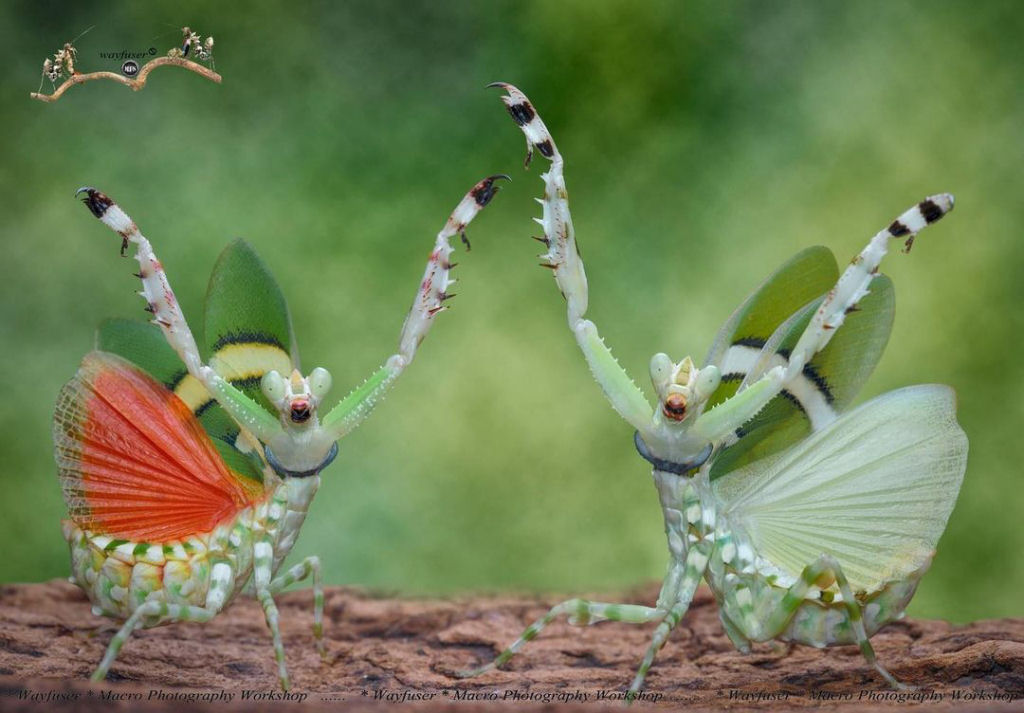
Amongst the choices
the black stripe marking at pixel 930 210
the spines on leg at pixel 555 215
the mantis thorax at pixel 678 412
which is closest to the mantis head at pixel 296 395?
the spines on leg at pixel 555 215

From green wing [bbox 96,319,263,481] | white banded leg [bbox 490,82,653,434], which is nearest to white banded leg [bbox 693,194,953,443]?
white banded leg [bbox 490,82,653,434]

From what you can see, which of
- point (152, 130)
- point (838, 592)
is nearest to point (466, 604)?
point (838, 592)

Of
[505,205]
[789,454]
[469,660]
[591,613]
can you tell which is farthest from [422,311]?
[505,205]

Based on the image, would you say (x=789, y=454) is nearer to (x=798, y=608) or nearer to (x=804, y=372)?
(x=804, y=372)

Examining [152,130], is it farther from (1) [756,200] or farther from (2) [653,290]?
(1) [756,200]

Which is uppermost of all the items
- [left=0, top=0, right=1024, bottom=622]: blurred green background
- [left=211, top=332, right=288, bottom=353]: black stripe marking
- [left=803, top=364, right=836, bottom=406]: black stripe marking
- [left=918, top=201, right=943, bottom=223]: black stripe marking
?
[left=0, top=0, right=1024, bottom=622]: blurred green background

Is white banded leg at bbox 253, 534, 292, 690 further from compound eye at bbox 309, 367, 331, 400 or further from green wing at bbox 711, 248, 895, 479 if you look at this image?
green wing at bbox 711, 248, 895, 479
